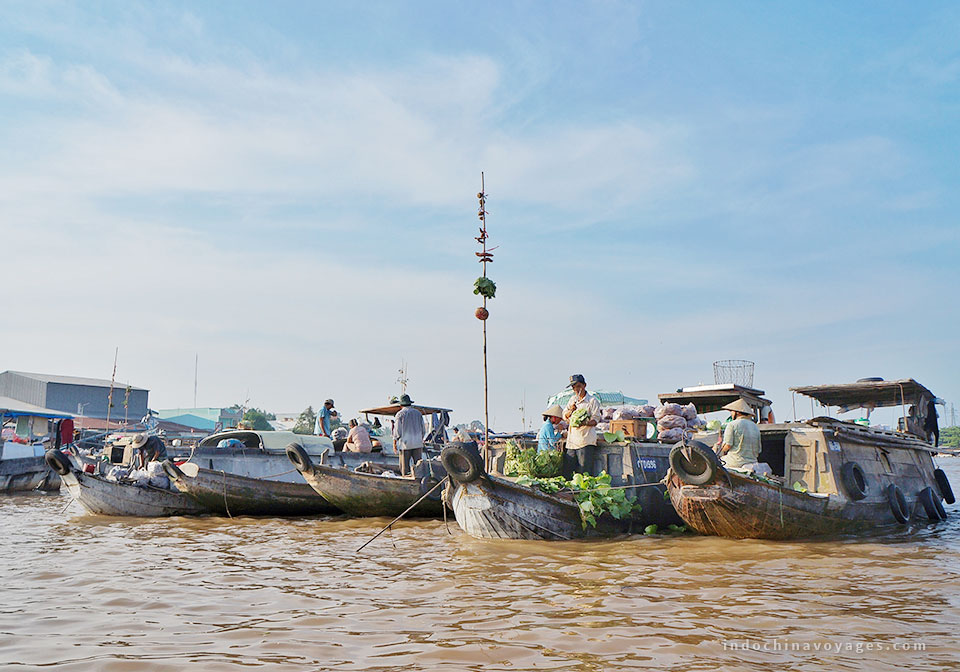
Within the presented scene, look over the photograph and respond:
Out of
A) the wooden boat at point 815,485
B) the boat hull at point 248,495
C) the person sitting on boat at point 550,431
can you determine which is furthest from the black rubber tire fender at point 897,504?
the boat hull at point 248,495

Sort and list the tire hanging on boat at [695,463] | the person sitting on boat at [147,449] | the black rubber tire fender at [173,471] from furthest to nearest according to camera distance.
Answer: the person sitting on boat at [147,449], the black rubber tire fender at [173,471], the tire hanging on boat at [695,463]

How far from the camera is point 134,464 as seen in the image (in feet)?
46.7

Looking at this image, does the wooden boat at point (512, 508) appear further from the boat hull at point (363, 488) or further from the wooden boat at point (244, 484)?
the wooden boat at point (244, 484)

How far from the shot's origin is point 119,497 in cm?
1276

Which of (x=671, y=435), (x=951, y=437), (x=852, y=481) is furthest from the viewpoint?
(x=951, y=437)

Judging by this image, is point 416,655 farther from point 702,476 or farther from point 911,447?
point 911,447

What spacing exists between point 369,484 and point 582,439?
3939mm

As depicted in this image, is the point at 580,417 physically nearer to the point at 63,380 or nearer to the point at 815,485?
the point at 815,485

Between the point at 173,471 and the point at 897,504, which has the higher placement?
the point at 173,471

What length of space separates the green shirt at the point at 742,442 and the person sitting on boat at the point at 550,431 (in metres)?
2.44

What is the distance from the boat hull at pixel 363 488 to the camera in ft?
39.6

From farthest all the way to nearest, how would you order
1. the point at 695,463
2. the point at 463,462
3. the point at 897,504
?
the point at 897,504 < the point at 463,462 < the point at 695,463

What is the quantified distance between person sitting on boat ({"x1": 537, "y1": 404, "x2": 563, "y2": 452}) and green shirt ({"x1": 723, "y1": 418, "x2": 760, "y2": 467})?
2.44 m

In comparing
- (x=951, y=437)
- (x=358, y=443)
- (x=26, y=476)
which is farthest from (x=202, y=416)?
(x=951, y=437)
